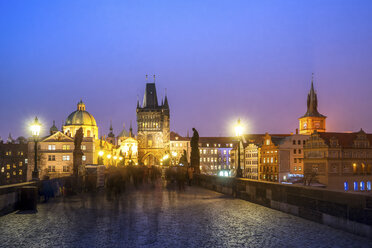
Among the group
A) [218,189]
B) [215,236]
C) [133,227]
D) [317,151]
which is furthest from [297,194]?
[317,151]

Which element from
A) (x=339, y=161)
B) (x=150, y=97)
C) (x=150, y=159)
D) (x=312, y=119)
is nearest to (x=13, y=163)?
(x=150, y=159)

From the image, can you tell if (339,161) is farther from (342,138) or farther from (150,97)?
(150,97)

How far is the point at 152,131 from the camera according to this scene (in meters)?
146

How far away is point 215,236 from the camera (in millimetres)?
9836

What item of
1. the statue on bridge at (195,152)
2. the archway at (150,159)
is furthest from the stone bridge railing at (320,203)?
the archway at (150,159)

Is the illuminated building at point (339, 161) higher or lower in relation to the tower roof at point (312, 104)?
lower

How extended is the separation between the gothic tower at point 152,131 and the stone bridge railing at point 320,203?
124 metres

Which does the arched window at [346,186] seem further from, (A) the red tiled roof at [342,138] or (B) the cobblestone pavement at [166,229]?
(B) the cobblestone pavement at [166,229]

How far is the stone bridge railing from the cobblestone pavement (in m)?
0.32

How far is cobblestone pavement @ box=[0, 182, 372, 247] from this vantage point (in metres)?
9.06

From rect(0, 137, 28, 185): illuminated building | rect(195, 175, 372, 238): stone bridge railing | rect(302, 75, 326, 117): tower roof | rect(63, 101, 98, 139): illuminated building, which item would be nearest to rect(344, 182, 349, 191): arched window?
rect(302, 75, 326, 117): tower roof

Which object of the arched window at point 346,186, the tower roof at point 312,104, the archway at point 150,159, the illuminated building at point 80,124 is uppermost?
the tower roof at point 312,104

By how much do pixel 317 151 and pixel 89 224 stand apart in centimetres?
8001

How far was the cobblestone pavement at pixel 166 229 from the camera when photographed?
9062 mm
